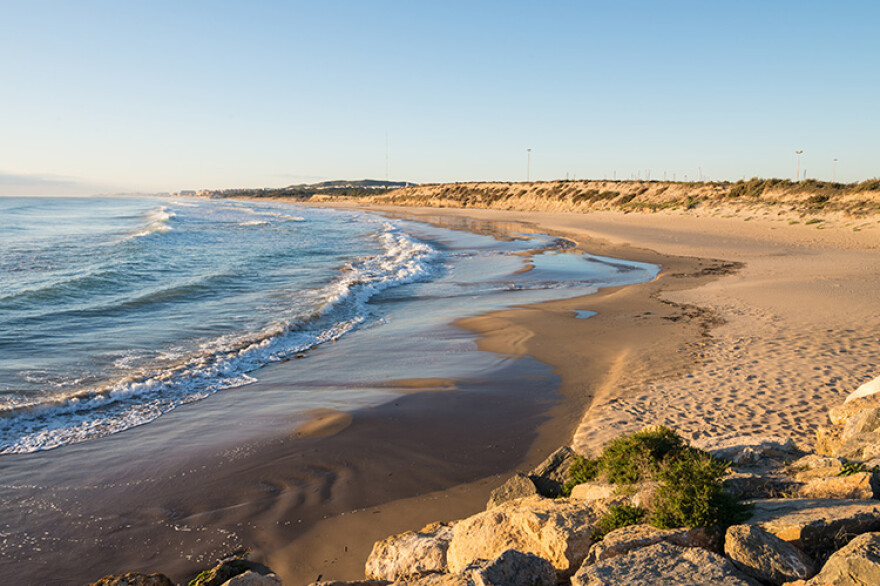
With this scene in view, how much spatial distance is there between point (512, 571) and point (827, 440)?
13.5 ft

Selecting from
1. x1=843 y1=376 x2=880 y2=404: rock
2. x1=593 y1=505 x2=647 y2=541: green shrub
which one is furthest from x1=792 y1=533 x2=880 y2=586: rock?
x1=843 y1=376 x2=880 y2=404: rock

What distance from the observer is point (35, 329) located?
12430 mm

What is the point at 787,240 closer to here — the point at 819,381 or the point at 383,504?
the point at 819,381

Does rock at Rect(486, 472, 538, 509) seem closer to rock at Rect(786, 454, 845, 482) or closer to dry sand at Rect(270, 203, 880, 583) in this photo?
dry sand at Rect(270, 203, 880, 583)

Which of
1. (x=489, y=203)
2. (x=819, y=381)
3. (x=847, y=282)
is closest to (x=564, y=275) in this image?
(x=847, y=282)

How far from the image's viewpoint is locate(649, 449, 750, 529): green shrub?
11.4 ft

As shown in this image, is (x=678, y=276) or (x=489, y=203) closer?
(x=678, y=276)

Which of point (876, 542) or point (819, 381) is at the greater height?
point (876, 542)

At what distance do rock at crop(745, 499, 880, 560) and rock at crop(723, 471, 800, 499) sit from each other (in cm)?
56

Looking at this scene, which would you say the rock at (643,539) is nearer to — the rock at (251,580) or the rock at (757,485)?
the rock at (757,485)

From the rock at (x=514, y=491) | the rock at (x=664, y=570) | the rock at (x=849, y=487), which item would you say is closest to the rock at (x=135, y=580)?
the rock at (x=514, y=491)

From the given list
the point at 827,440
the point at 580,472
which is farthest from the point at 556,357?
the point at 580,472

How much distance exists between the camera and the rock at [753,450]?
4.78m

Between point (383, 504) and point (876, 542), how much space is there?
3.90 metres
